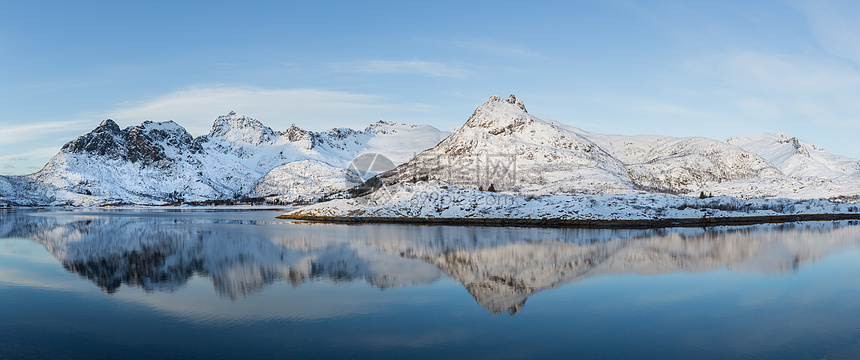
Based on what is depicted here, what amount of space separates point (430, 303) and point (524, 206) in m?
57.8

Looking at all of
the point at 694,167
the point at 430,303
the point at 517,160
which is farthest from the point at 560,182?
the point at 430,303

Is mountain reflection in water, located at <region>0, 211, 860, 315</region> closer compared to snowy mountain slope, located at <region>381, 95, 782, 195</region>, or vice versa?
mountain reflection in water, located at <region>0, 211, 860, 315</region>

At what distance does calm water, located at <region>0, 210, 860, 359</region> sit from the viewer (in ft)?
48.2

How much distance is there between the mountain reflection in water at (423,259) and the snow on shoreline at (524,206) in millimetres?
22654

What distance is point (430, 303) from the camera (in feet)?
65.7

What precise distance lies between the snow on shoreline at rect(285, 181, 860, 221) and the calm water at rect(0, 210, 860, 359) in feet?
114

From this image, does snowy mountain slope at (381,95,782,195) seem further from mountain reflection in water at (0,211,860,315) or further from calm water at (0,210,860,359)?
calm water at (0,210,860,359)

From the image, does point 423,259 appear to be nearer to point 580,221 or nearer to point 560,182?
point 580,221

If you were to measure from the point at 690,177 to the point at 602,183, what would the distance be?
1889 inches

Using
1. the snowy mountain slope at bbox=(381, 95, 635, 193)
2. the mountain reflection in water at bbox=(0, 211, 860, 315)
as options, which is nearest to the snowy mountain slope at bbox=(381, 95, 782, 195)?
the snowy mountain slope at bbox=(381, 95, 635, 193)

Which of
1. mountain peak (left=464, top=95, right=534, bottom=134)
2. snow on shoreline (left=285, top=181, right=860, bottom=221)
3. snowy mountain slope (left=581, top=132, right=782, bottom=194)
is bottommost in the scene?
snow on shoreline (left=285, top=181, right=860, bottom=221)

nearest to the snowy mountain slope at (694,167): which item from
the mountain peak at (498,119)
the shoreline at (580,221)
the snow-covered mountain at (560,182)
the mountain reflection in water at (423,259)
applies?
the snow-covered mountain at (560,182)

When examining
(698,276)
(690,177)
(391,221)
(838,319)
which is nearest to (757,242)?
(698,276)

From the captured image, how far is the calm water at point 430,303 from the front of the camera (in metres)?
14.7
